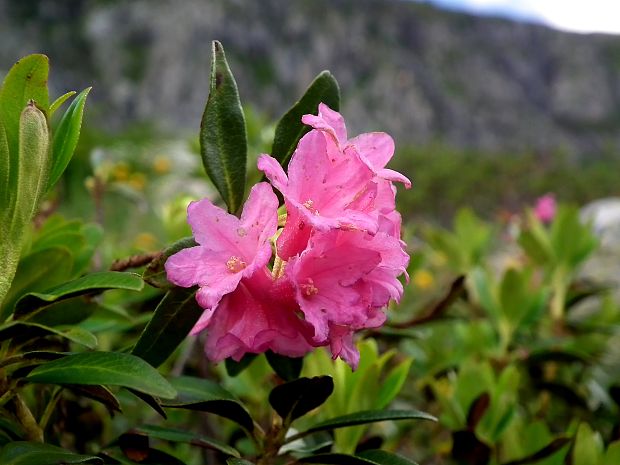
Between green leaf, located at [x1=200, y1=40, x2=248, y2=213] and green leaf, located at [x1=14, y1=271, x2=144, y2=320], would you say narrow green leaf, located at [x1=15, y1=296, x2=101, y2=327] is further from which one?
green leaf, located at [x1=200, y1=40, x2=248, y2=213]

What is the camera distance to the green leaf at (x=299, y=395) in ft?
2.61

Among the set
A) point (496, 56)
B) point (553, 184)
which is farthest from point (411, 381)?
point (496, 56)

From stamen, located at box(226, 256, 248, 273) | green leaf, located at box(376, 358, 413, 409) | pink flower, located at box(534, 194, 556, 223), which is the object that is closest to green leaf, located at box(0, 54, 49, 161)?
stamen, located at box(226, 256, 248, 273)

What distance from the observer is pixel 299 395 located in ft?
2.68

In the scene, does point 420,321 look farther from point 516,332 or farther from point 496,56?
point 496,56

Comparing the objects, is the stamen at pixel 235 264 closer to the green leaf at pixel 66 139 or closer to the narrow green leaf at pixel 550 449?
the green leaf at pixel 66 139

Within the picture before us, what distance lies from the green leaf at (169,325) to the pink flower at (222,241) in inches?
2.6

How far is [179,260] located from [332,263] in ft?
0.56

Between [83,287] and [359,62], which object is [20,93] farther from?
[359,62]

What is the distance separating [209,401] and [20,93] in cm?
42

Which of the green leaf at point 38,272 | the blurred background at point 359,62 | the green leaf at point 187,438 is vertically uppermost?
the green leaf at point 38,272

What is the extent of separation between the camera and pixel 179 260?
719mm

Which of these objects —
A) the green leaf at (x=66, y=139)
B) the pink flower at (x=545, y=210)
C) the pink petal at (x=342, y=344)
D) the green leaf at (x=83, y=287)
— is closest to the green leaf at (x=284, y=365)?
the pink petal at (x=342, y=344)

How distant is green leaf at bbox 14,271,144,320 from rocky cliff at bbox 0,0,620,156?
55.3 meters
